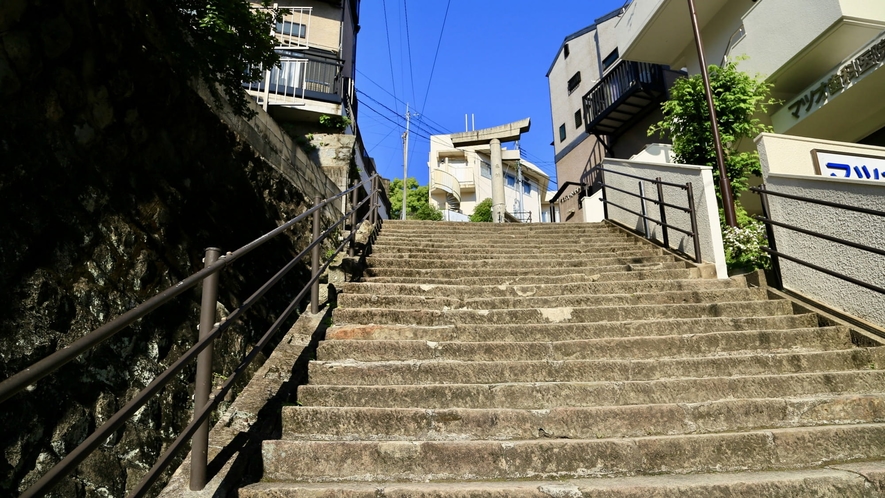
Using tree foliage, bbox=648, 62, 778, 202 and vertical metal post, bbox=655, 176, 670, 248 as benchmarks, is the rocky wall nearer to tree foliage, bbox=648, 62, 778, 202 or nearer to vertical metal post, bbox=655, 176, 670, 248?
vertical metal post, bbox=655, 176, 670, 248

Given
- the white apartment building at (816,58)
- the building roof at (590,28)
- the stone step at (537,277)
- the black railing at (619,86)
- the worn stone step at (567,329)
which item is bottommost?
the worn stone step at (567,329)

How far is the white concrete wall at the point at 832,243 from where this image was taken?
3.29 m

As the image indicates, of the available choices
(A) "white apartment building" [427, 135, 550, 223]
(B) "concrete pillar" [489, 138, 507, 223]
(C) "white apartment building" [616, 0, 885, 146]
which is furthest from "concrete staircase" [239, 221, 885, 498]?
(A) "white apartment building" [427, 135, 550, 223]

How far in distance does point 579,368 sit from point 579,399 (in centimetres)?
28

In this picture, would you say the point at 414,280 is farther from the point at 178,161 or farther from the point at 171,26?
the point at 171,26

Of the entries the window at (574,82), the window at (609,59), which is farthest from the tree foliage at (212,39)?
the window at (574,82)

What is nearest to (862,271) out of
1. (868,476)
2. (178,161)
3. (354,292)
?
(868,476)

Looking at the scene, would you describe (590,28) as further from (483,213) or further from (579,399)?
(579,399)

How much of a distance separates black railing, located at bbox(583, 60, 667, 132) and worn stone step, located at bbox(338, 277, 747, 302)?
9376 millimetres

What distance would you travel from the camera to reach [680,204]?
553 cm

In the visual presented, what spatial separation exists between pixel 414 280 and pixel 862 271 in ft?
12.3

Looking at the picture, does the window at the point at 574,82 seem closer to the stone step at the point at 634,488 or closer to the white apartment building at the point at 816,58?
the white apartment building at the point at 816,58

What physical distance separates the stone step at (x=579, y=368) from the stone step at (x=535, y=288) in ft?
4.21

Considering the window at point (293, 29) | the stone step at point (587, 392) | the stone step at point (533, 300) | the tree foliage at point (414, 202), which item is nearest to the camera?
the stone step at point (587, 392)
